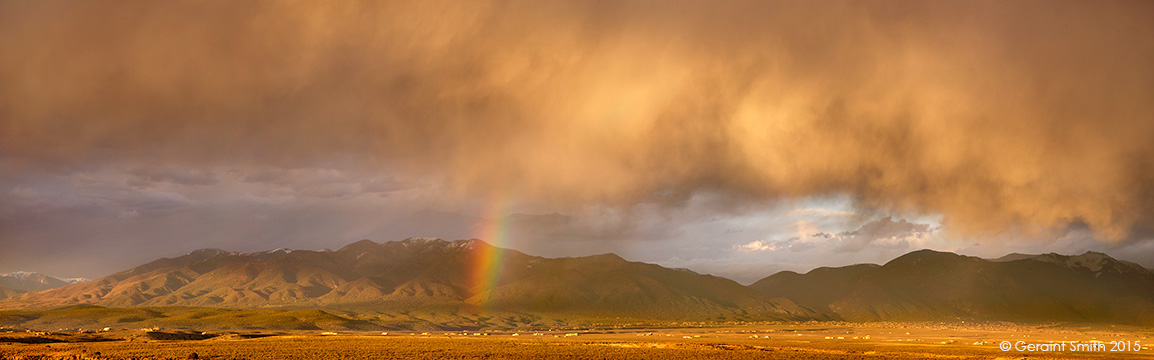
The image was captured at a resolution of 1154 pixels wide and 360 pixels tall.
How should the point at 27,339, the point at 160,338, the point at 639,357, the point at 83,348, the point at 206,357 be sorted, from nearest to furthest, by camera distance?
the point at 206,357 < the point at 639,357 < the point at 83,348 < the point at 27,339 < the point at 160,338

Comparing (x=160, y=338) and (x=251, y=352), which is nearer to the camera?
(x=251, y=352)

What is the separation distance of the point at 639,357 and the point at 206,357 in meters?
48.9

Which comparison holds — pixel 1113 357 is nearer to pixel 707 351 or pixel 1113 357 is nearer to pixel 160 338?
pixel 707 351

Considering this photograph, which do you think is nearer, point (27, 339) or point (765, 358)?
point (765, 358)

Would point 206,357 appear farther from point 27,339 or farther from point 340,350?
A: point 27,339

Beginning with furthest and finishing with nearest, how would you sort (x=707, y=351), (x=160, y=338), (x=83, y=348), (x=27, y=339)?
1. (x=160, y=338)
2. (x=27, y=339)
3. (x=707, y=351)
4. (x=83, y=348)

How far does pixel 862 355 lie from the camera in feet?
309

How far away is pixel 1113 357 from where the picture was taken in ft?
305

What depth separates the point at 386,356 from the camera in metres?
82.9

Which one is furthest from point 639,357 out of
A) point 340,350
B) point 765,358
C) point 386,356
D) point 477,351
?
point 340,350

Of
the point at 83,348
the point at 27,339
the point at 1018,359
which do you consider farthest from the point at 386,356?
the point at 1018,359

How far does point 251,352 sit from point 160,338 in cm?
4934

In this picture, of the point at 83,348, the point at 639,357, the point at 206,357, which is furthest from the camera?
the point at 83,348

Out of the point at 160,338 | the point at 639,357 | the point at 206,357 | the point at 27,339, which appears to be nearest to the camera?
the point at 206,357
